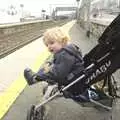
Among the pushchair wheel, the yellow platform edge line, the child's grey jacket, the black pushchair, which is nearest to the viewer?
the black pushchair

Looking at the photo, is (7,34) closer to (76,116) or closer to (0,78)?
(0,78)

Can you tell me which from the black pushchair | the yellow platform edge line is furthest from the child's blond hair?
the yellow platform edge line

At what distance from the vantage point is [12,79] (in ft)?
23.9

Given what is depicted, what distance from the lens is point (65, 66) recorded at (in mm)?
4000

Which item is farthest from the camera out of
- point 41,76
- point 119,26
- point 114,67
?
point 41,76

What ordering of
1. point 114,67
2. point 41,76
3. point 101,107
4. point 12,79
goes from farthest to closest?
point 12,79
point 101,107
point 41,76
point 114,67

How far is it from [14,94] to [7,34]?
695 inches

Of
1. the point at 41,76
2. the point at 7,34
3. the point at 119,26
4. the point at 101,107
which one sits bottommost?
the point at 7,34

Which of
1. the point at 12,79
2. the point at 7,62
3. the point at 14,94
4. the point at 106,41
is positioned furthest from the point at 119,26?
the point at 7,62

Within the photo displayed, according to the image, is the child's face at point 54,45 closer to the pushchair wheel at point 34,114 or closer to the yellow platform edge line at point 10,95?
the pushchair wheel at point 34,114

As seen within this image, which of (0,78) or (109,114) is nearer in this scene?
(109,114)

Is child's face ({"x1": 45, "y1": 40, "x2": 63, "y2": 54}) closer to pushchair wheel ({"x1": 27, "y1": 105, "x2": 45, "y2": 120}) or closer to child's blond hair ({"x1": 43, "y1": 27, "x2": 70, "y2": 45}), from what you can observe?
child's blond hair ({"x1": 43, "y1": 27, "x2": 70, "y2": 45})

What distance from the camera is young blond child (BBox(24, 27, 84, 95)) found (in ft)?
13.1

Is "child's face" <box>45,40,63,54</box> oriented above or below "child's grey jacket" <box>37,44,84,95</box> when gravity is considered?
above
